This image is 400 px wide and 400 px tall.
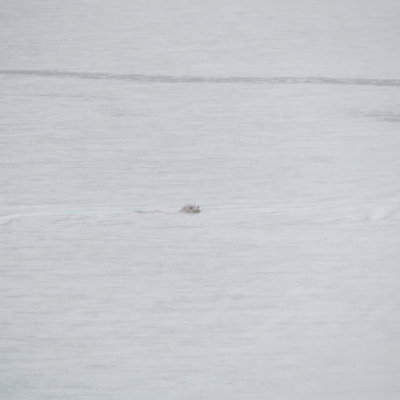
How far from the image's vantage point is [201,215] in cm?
188

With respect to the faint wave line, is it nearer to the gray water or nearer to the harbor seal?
the gray water

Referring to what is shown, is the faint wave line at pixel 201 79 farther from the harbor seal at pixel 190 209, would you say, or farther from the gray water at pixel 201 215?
the harbor seal at pixel 190 209

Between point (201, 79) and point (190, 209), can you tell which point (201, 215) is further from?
point (201, 79)

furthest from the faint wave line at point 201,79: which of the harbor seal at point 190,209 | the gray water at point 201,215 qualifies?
the harbor seal at point 190,209

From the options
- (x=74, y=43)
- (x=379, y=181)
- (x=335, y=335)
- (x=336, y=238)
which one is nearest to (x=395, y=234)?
(x=336, y=238)

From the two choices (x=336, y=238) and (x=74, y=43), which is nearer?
(x=336, y=238)

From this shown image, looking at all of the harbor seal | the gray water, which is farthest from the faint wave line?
the harbor seal

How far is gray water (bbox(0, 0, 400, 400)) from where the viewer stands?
4.19 ft

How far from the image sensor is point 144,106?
2762 mm

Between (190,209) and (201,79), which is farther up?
(190,209)

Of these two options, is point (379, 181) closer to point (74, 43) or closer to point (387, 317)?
point (387, 317)

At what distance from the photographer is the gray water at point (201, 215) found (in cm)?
128

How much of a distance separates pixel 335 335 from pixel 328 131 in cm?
118

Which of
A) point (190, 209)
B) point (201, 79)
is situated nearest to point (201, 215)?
point (190, 209)
